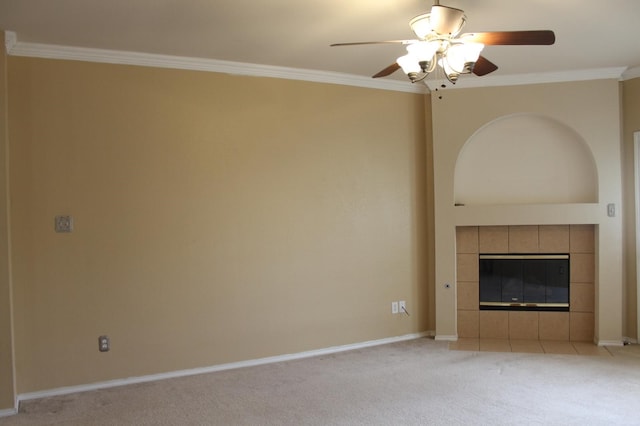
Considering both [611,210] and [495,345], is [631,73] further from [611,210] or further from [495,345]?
[495,345]

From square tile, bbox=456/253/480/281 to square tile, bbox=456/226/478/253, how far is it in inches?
2.2

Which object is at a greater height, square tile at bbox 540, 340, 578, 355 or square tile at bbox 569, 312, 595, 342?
square tile at bbox 569, 312, 595, 342

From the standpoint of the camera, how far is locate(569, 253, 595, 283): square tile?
16.2ft

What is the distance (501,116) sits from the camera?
494cm

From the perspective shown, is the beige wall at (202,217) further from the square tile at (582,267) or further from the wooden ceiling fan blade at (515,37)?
the wooden ceiling fan blade at (515,37)

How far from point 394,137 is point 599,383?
265 centimetres

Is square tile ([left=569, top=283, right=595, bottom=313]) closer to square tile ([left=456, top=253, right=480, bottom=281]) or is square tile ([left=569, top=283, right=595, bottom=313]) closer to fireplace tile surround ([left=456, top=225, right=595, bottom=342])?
fireplace tile surround ([left=456, top=225, right=595, bottom=342])

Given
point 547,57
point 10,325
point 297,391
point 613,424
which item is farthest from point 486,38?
point 10,325

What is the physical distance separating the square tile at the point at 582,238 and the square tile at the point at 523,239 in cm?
33

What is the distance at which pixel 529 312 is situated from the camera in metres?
5.05

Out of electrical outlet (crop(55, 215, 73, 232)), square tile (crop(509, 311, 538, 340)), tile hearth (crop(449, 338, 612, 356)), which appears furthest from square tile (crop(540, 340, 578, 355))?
electrical outlet (crop(55, 215, 73, 232))

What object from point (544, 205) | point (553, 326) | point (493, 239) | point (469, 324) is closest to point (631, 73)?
point (544, 205)

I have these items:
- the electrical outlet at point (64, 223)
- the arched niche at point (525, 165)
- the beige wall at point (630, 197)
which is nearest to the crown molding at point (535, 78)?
the beige wall at point (630, 197)

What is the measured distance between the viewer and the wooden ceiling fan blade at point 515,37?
2553mm
